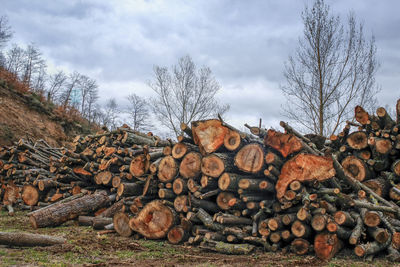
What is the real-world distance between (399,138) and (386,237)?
2.53 m

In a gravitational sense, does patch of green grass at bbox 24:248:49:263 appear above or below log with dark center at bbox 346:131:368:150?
below

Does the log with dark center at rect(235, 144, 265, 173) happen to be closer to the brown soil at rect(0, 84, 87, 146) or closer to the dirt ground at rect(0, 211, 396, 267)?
the dirt ground at rect(0, 211, 396, 267)

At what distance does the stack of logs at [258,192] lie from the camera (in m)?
4.55

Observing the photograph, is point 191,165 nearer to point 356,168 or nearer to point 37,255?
point 37,255

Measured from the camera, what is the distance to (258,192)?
5.28m

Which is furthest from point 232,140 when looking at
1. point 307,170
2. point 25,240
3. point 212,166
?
point 25,240

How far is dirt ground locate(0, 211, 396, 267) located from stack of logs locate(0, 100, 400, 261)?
0.58 ft

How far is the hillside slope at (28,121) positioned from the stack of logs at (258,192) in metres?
8.69

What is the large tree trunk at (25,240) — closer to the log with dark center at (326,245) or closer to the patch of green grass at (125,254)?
the patch of green grass at (125,254)

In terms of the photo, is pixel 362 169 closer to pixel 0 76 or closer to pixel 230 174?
pixel 230 174

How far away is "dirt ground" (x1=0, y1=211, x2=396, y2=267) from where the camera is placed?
13.4 ft

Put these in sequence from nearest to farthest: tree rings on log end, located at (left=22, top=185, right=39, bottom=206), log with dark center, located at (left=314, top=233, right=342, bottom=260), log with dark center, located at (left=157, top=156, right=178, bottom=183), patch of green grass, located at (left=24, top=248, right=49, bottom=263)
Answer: patch of green grass, located at (left=24, top=248, right=49, bottom=263) < log with dark center, located at (left=314, top=233, right=342, bottom=260) < log with dark center, located at (left=157, top=156, right=178, bottom=183) < tree rings on log end, located at (left=22, top=185, right=39, bottom=206)

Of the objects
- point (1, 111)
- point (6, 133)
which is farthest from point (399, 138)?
point (1, 111)

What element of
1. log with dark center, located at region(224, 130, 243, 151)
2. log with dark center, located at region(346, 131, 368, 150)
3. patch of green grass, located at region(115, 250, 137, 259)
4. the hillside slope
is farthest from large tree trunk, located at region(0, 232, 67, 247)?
the hillside slope
